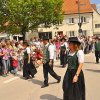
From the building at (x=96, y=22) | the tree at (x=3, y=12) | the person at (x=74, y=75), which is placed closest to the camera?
the person at (x=74, y=75)

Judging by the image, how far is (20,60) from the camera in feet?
60.1

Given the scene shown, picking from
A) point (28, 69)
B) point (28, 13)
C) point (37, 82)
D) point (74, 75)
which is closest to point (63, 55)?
point (28, 69)

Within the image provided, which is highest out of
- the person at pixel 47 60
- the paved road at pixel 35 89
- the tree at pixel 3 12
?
the tree at pixel 3 12

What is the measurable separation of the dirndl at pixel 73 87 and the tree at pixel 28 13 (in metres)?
38.1

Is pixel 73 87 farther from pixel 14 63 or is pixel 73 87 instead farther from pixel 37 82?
pixel 14 63

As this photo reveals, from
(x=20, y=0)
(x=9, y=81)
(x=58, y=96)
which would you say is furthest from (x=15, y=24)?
(x=58, y=96)

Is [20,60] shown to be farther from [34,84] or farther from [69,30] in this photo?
[69,30]

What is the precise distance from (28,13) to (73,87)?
128 ft

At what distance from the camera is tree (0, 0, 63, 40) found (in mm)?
46750

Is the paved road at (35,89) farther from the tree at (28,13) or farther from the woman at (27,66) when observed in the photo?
the tree at (28,13)

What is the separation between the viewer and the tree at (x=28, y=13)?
46750mm

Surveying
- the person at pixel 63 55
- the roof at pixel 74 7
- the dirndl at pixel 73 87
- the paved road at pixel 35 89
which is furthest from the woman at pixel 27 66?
the roof at pixel 74 7

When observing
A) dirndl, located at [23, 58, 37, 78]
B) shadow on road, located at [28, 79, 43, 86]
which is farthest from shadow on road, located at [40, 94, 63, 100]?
dirndl, located at [23, 58, 37, 78]

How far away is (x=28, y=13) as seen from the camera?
4728 cm
